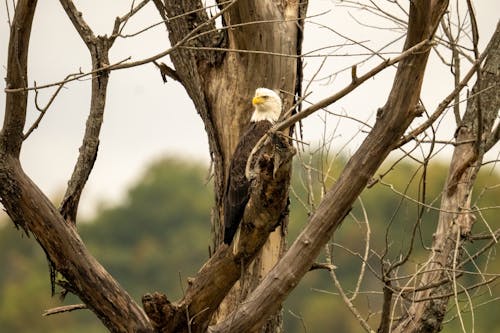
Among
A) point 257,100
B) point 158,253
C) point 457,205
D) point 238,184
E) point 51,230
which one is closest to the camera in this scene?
point 51,230

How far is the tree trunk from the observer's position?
6.84 meters

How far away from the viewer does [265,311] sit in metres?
5.66

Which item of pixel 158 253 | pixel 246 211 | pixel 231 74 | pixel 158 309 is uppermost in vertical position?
pixel 158 253

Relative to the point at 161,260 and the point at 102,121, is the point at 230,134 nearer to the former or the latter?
the point at 102,121

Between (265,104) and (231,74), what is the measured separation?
0.93ft

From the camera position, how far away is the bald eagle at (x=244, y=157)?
21.1ft

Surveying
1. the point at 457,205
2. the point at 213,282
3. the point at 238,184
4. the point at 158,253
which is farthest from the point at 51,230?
the point at 158,253

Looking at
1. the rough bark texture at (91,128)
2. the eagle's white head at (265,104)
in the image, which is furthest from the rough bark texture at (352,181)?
the eagle's white head at (265,104)

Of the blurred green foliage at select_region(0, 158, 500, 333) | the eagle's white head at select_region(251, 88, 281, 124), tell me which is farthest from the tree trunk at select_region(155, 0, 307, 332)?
the blurred green foliage at select_region(0, 158, 500, 333)

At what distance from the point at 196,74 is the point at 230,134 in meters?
0.43

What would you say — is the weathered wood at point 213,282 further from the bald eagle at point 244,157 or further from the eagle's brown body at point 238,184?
the eagle's brown body at point 238,184

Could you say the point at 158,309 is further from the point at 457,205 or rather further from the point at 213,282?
the point at 457,205

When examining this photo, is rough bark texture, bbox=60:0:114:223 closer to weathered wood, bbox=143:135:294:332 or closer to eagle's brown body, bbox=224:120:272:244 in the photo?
weathered wood, bbox=143:135:294:332

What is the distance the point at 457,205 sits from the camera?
675cm
